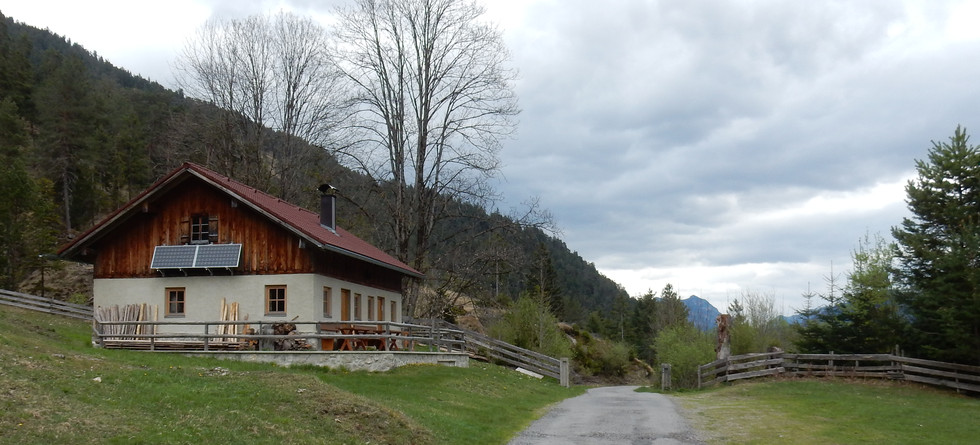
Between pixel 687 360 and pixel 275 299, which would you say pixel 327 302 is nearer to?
pixel 275 299

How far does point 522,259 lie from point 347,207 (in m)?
15.4

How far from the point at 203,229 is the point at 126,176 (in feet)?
180

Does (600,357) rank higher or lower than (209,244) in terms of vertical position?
lower

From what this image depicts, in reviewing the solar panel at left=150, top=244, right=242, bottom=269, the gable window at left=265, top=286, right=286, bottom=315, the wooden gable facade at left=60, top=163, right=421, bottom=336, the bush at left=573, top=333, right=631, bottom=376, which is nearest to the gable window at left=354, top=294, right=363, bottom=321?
the wooden gable facade at left=60, top=163, right=421, bottom=336

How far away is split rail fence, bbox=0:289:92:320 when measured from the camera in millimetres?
39531

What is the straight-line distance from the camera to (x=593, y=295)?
138875 millimetres

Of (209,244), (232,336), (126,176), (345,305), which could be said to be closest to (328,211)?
(345,305)

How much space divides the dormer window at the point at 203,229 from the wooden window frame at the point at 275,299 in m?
2.95

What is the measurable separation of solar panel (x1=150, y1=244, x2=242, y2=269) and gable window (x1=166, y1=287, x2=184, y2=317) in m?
1.19

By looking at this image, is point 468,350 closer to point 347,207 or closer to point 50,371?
point 347,207

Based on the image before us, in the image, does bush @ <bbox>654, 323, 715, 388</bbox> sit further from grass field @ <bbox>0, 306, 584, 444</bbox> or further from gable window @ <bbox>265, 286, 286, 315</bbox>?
gable window @ <bbox>265, 286, 286, 315</bbox>

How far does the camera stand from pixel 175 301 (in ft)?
96.0

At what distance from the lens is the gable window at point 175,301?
95.8ft

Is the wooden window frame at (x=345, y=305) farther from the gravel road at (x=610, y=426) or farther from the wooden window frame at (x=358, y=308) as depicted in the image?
the gravel road at (x=610, y=426)
